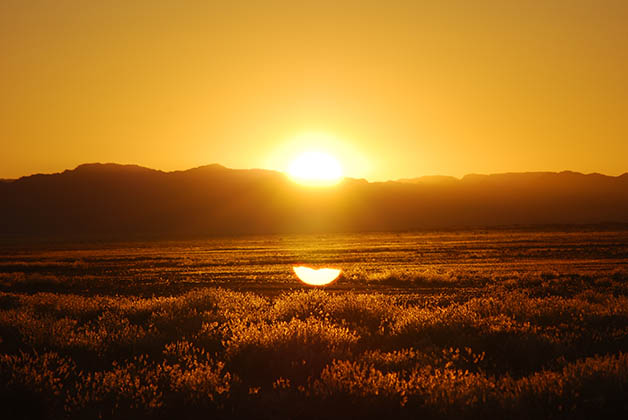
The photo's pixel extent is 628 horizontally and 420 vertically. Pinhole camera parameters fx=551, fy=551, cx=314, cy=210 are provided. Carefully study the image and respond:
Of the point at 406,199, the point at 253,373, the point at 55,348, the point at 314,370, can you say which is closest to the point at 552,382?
the point at 314,370

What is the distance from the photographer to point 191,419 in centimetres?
577

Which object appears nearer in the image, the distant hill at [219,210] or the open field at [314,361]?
the open field at [314,361]

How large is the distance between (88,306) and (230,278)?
18.1m

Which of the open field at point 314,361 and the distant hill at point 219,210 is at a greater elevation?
the distant hill at point 219,210

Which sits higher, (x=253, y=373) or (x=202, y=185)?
(x=202, y=185)

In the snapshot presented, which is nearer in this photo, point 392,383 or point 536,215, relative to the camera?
point 392,383

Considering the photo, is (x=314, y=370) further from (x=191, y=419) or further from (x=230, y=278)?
(x=230, y=278)

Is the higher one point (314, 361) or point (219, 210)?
point (219, 210)

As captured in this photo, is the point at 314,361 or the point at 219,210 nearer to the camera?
the point at 314,361

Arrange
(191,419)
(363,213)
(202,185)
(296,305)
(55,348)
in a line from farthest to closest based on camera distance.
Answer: (202,185) → (363,213) → (296,305) → (55,348) → (191,419)

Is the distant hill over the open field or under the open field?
over

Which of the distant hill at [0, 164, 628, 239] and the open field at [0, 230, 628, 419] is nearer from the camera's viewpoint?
the open field at [0, 230, 628, 419]

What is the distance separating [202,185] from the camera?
196 metres

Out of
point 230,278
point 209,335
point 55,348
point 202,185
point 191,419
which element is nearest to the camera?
point 191,419
